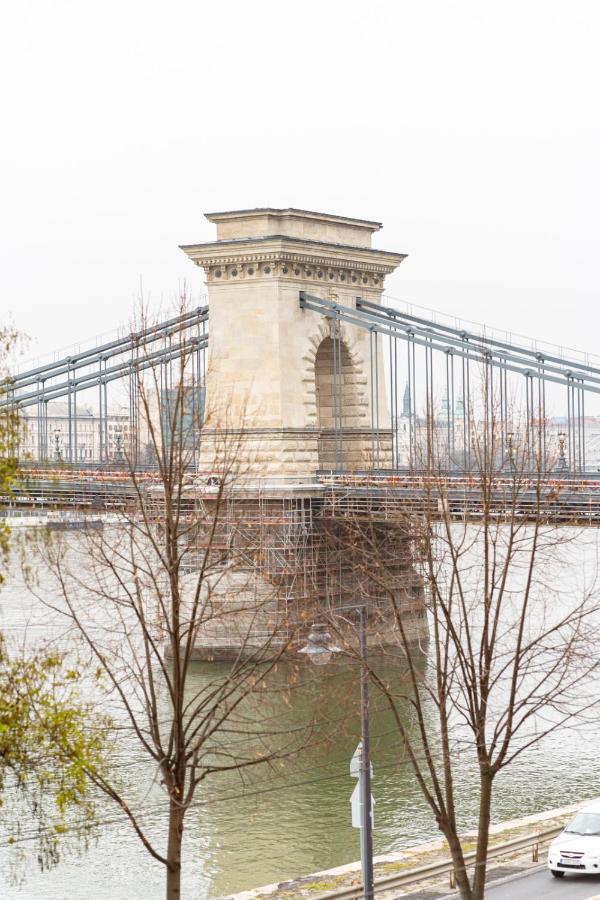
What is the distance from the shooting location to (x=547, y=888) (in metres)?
21.6

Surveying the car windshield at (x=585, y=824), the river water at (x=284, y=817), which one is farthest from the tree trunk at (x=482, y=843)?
the car windshield at (x=585, y=824)

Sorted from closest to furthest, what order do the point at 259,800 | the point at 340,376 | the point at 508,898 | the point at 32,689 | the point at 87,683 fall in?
the point at 32,689, the point at 508,898, the point at 259,800, the point at 87,683, the point at 340,376

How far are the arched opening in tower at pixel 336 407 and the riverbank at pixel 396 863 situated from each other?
23.7m

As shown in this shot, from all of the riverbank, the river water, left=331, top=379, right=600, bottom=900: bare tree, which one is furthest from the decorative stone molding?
the riverbank

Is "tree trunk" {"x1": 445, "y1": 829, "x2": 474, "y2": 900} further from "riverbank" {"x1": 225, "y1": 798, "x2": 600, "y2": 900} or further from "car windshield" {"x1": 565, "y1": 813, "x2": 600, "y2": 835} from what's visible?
"car windshield" {"x1": 565, "y1": 813, "x2": 600, "y2": 835}

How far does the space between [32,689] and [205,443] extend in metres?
33.5

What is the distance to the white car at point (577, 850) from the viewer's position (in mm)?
21922

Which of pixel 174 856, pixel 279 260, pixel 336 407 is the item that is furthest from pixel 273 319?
pixel 174 856

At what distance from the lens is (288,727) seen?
120ft

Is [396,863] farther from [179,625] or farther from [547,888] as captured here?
[179,625]

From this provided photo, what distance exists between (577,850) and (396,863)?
133 inches

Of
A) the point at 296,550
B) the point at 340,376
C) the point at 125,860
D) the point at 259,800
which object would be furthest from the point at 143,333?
the point at 340,376

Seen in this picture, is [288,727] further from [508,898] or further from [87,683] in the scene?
[508,898]

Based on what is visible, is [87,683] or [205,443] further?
[205,443]
